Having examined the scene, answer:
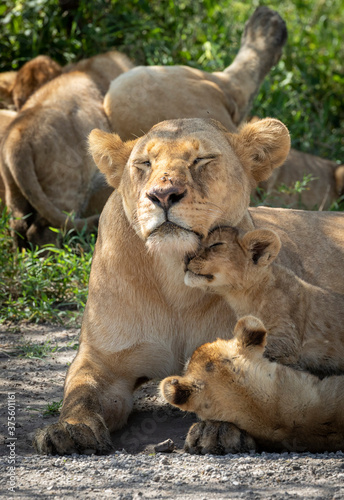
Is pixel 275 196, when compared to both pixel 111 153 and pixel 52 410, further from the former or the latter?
pixel 52 410

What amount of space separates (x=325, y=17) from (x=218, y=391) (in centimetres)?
743

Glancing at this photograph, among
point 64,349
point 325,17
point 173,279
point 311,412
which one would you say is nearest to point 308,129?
point 325,17


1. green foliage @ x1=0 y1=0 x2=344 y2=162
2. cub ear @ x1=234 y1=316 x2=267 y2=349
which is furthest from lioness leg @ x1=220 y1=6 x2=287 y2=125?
cub ear @ x1=234 y1=316 x2=267 y2=349

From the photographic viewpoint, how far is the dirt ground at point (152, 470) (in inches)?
101

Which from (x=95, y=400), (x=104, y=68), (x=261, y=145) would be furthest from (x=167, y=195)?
(x=104, y=68)

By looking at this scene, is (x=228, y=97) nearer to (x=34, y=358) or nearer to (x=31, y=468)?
(x=34, y=358)

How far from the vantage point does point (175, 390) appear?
280 cm

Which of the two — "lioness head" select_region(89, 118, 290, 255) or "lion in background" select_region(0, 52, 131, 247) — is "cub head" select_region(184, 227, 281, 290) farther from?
"lion in background" select_region(0, 52, 131, 247)

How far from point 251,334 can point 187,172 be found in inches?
26.9

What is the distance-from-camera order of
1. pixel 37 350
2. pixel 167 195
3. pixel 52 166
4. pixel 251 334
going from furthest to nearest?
pixel 52 166 < pixel 37 350 < pixel 167 195 < pixel 251 334

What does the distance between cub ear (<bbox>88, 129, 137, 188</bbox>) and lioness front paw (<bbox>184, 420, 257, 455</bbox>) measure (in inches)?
49.6

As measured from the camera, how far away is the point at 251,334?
2857 mm

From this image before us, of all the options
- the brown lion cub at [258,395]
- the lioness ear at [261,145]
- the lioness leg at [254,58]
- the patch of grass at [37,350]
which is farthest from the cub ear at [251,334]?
the lioness leg at [254,58]

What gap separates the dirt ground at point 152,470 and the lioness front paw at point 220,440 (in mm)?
49
